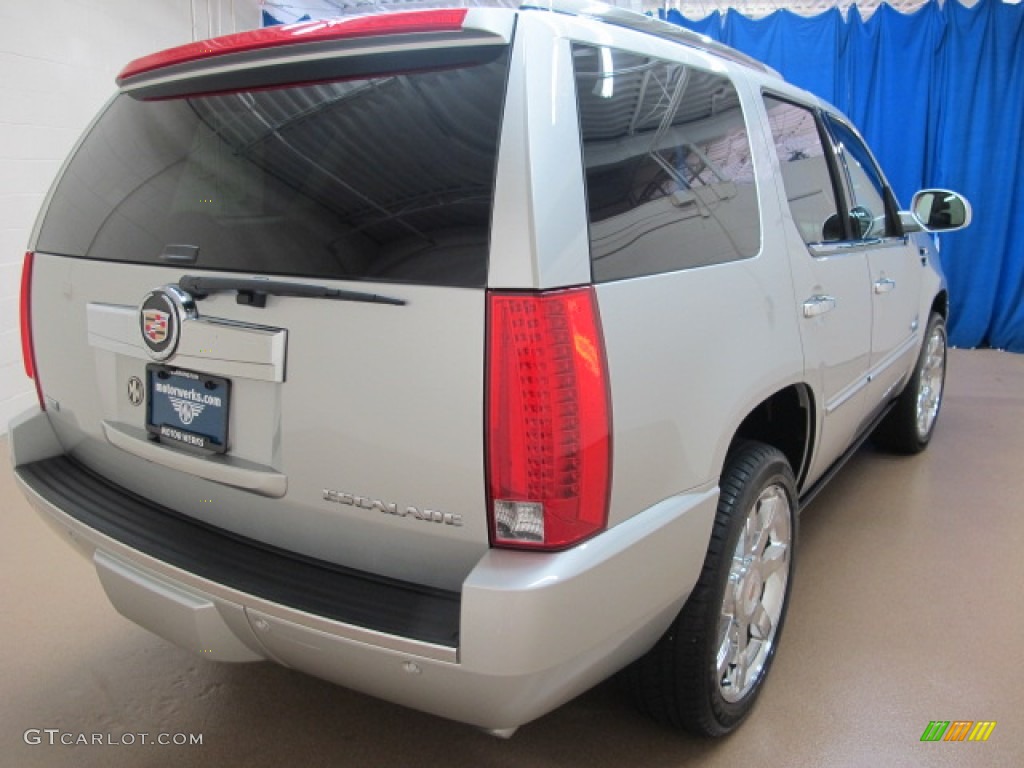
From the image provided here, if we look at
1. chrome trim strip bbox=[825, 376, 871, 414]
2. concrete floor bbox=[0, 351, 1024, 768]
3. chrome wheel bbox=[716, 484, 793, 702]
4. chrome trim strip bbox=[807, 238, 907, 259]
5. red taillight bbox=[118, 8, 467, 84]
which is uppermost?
red taillight bbox=[118, 8, 467, 84]

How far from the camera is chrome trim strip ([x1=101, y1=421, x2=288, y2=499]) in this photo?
53.1 inches

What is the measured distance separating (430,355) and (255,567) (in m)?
0.53

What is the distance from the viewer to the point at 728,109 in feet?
5.68

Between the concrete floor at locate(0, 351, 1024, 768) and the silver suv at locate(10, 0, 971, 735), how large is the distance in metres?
0.22

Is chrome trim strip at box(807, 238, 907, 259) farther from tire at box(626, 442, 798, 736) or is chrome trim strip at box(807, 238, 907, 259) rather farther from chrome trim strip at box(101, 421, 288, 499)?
chrome trim strip at box(101, 421, 288, 499)

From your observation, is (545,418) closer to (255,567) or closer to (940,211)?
(255,567)

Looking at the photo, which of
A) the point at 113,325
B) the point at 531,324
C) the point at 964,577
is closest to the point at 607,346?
the point at 531,324

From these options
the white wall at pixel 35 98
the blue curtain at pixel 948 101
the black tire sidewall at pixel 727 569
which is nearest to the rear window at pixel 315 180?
the black tire sidewall at pixel 727 569

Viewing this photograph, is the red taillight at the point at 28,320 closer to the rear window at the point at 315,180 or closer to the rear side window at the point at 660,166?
the rear window at the point at 315,180

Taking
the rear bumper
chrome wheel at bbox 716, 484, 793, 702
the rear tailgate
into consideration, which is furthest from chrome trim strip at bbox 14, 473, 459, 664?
chrome wheel at bbox 716, 484, 793, 702

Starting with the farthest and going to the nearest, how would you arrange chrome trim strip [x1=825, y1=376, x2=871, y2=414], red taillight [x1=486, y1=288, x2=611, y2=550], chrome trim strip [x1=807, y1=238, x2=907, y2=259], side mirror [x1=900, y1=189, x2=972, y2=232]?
side mirror [x1=900, y1=189, x2=972, y2=232], chrome trim strip [x1=825, y1=376, x2=871, y2=414], chrome trim strip [x1=807, y1=238, x2=907, y2=259], red taillight [x1=486, y1=288, x2=611, y2=550]

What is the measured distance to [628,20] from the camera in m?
1.56

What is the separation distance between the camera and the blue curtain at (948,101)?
5707 millimetres

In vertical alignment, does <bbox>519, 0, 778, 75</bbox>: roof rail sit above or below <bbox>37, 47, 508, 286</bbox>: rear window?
above
